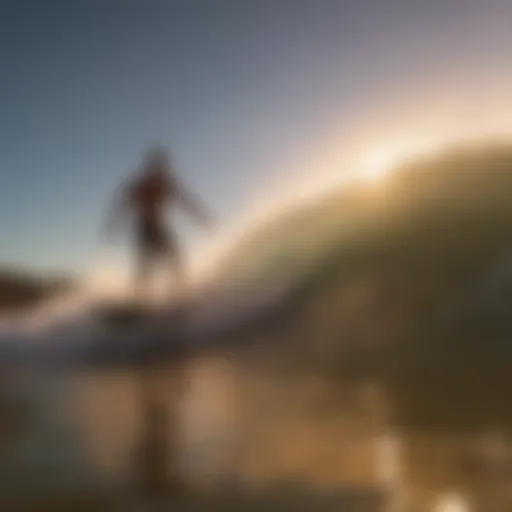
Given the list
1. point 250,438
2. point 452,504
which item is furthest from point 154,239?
point 452,504

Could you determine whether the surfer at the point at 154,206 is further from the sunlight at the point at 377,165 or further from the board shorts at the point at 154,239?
the sunlight at the point at 377,165

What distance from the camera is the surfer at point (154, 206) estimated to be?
1359mm

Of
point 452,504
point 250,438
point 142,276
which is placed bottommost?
point 452,504

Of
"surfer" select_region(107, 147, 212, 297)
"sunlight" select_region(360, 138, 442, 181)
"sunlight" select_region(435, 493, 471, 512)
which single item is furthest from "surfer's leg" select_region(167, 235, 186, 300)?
"sunlight" select_region(435, 493, 471, 512)

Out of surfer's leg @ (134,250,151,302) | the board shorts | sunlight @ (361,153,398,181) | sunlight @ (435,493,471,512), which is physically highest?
sunlight @ (361,153,398,181)

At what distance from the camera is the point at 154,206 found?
A: 1.37 m

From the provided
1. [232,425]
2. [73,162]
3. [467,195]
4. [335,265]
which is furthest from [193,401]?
[467,195]

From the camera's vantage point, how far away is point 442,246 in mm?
1347

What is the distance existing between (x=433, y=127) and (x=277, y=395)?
0.56 metres

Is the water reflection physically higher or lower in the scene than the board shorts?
lower

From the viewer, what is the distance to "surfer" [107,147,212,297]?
136cm

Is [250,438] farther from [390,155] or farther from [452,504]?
[390,155]

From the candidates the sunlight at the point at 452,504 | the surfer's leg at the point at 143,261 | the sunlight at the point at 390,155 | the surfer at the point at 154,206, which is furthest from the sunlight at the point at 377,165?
the sunlight at the point at 452,504

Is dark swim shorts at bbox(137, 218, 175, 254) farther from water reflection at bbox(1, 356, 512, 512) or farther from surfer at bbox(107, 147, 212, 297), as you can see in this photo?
water reflection at bbox(1, 356, 512, 512)
